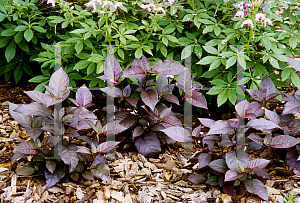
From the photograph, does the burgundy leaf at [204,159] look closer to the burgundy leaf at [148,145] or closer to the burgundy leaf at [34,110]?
the burgundy leaf at [148,145]

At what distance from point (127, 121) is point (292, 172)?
120 cm

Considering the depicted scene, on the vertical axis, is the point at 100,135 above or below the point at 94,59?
below

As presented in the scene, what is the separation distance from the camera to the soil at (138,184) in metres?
1.50

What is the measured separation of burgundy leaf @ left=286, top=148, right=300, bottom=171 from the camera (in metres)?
1.66

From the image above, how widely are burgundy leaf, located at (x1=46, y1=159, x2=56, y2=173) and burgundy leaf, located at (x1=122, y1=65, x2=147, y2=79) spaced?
0.67m

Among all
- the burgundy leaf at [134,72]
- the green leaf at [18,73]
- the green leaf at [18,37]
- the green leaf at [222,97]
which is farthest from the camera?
the green leaf at [18,73]

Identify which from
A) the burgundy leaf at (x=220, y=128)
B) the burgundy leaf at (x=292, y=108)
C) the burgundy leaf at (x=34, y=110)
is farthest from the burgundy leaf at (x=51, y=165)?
the burgundy leaf at (x=292, y=108)

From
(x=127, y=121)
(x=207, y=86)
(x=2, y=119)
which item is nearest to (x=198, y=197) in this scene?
(x=127, y=121)

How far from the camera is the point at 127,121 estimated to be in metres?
1.80

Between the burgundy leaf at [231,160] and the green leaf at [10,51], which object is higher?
the green leaf at [10,51]

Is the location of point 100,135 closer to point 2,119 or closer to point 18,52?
point 2,119

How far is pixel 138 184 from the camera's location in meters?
1.65

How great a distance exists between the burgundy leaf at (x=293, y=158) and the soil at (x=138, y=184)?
0.09 m

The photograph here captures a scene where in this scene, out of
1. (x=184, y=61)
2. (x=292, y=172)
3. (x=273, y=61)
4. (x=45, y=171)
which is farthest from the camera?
(x=184, y=61)
